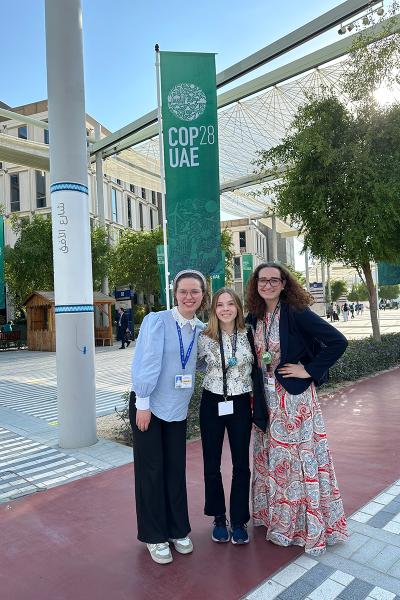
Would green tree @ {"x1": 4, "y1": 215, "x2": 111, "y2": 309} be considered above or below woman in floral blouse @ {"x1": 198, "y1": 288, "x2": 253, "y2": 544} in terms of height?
above

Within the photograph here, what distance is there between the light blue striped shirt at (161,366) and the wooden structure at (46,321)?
57.9 feet

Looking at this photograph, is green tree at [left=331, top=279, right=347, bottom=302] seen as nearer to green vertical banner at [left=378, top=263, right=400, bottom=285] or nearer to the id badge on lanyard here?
green vertical banner at [left=378, top=263, right=400, bottom=285]

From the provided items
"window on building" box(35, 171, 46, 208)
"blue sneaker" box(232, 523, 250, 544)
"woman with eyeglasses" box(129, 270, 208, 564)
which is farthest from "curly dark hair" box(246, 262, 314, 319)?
"window on building" box(35, 171, 46, 208)

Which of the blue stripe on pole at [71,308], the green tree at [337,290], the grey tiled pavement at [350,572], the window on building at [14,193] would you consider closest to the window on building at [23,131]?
the window on building at [14,193]

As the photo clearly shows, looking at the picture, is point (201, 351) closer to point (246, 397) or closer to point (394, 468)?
point (246, 397)

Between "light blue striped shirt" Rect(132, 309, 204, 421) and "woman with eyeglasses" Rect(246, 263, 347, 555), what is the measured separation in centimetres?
49

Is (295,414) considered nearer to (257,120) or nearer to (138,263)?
(257,120)

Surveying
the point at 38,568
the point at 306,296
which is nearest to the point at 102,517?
the point at 38,568

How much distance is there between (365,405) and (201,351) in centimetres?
493

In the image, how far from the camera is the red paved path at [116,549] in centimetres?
266

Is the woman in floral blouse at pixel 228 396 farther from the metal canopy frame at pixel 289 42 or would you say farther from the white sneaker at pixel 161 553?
the metal canopy frame at pixel 289 42

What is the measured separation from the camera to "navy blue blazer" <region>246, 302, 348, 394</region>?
9.24 ft

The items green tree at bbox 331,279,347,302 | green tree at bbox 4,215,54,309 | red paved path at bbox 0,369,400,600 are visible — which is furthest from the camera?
green tree at bbox 331,279,347,302

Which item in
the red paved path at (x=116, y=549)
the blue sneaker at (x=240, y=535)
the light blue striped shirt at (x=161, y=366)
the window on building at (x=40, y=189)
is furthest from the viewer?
the window on building at (x=40, y=189)
